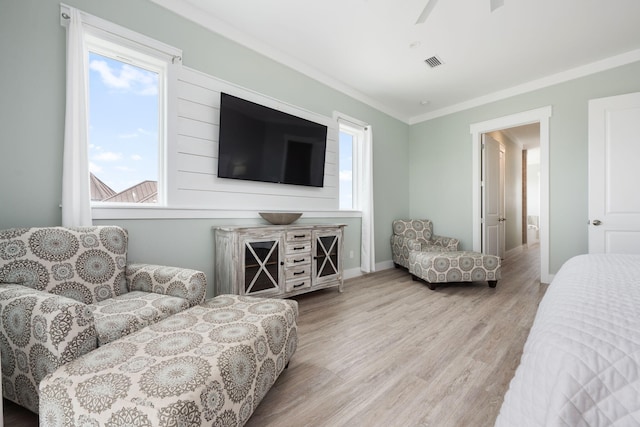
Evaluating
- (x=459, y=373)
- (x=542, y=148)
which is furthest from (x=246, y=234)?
(x=542, y=148)

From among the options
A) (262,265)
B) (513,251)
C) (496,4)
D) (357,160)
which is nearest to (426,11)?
(496,4)

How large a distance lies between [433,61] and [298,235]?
2503 mm

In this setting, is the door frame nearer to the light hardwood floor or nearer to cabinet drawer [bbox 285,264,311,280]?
the light hardwood floor

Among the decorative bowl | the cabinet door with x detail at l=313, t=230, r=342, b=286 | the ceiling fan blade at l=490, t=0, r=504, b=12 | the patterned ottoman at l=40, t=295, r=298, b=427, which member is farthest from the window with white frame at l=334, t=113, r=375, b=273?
the patterned ottoman at l=40, t=295, r=298, b=427

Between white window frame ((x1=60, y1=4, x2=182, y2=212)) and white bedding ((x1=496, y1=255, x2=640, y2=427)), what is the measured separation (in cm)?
244

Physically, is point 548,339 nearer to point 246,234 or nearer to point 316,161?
point 246,234

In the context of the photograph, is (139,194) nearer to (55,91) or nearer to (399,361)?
(55,91)

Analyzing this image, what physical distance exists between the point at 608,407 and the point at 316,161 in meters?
3.11

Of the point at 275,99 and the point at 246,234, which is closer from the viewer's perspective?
the point at 246,234

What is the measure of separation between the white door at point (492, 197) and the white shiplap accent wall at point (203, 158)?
3.23 m

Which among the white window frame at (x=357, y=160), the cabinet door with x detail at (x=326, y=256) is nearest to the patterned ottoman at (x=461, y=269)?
the cabinet door with x detail at (x=326, y=256)

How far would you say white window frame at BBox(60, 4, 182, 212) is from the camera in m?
2.00

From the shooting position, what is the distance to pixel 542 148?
363 cm

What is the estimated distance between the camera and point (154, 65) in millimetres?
2326
